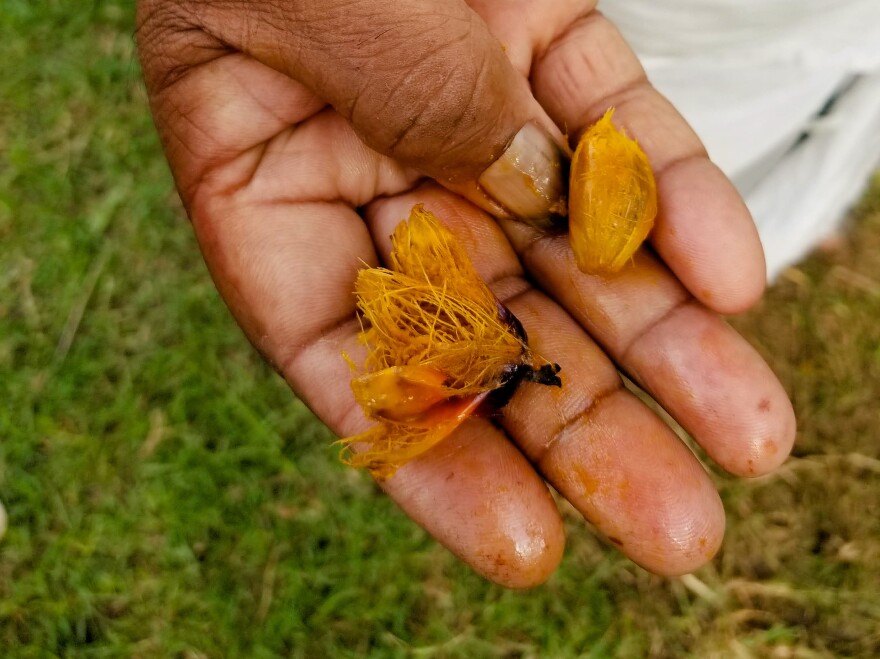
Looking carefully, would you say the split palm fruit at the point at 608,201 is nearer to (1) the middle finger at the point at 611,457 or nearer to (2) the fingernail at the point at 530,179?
(2) the fingernail at the point at 530,179

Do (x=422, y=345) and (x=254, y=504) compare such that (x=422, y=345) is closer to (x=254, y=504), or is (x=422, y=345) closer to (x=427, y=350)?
(x=427, y=350)

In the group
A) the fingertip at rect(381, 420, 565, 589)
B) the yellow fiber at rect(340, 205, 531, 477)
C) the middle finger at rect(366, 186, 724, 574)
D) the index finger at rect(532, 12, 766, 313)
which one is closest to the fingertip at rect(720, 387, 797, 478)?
the middle finger at rect(366, 186, 724, 574)

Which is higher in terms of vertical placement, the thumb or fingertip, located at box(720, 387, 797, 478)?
the thumb

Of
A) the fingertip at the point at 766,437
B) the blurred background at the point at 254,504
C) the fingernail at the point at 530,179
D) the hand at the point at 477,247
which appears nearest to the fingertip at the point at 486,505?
the hand at the point at 477,247

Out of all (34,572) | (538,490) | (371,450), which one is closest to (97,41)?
(34,572)

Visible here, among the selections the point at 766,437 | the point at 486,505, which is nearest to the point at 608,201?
the point at 766,437

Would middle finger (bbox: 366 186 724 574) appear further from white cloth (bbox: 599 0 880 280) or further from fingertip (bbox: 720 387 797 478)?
white cloth (bbox: 599 0 880 280)

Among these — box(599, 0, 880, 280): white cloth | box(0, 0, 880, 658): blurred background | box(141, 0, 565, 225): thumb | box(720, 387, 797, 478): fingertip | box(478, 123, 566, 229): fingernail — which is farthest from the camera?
box(0, 0, 880, 658): blurred background

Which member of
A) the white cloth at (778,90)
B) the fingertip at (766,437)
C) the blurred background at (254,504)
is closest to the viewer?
the fingertip at (766,437)
